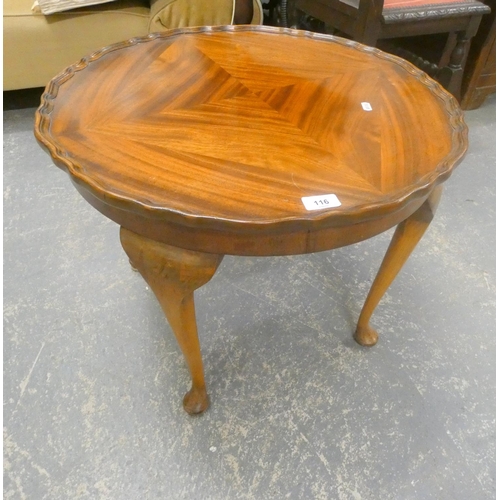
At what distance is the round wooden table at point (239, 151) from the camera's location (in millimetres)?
659

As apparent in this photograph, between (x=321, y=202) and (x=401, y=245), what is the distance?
1.16 feet

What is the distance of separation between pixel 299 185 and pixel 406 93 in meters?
0.43

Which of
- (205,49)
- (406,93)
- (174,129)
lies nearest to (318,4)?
(205,49)

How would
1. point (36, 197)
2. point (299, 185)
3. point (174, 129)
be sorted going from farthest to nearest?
point (36, 197)
point (174, 129)
point (299, 185)

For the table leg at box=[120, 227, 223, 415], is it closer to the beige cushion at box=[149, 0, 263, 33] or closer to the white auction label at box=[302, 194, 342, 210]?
the white auction label at box=[302, 194, 342, 210]

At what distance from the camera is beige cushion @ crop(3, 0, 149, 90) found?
1642 mm

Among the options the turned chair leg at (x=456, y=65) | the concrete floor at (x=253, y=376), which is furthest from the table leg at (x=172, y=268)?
the turned chair leg at (x=456, y=65)

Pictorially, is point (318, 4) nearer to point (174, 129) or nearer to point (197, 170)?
point (174, 129)

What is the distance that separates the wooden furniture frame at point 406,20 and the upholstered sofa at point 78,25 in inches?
13.4

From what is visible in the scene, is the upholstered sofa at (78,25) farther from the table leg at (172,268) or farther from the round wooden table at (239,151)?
the table leg at (172,268)

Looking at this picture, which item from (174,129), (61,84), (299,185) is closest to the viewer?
(299,185)

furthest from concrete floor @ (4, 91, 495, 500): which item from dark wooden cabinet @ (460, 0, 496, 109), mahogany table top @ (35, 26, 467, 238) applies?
dark wooden cabinet @ (460, 0, 496, 109)

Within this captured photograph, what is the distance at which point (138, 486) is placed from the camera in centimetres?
91

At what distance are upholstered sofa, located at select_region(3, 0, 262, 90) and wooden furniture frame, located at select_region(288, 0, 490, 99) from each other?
1.11 feet
